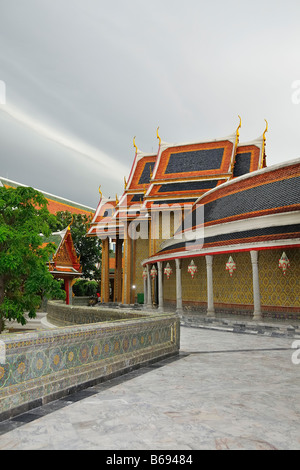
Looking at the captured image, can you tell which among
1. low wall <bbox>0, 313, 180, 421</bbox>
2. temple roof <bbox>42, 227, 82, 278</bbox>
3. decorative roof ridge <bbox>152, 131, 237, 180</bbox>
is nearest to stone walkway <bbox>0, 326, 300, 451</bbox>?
low wall <bbox>0, 313, 180, 421</bbox>

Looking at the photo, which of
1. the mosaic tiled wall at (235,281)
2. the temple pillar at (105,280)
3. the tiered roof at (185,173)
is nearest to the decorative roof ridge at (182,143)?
the tiered roof at (185,173)

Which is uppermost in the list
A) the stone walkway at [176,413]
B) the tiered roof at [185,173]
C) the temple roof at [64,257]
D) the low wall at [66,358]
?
the tiered roof at [185,173]

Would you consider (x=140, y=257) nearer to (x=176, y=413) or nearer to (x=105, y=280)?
(x=105, y=280)

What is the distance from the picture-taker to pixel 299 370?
6.78 meters

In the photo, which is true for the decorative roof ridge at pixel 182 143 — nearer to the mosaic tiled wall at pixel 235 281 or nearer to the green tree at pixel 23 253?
the mosaic tiled wall at pixel 235 281

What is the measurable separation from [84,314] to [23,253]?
309 centimetres

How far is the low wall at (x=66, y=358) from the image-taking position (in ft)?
13.8

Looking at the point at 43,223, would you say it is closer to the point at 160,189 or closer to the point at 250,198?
the point at 250,198

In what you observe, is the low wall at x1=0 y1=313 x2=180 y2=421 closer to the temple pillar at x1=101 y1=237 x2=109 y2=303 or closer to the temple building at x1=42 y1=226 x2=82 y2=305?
the temple building at x1=42 y1=226 x2=82 y2=305

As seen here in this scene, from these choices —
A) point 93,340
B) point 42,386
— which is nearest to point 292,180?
point 93,340

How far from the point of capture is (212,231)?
18109mm

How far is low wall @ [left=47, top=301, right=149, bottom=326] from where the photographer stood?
9.39 m

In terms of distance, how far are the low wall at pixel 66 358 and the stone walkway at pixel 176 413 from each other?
165 millimetres

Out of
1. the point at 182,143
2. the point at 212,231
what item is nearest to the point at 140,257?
the point at 182,143
